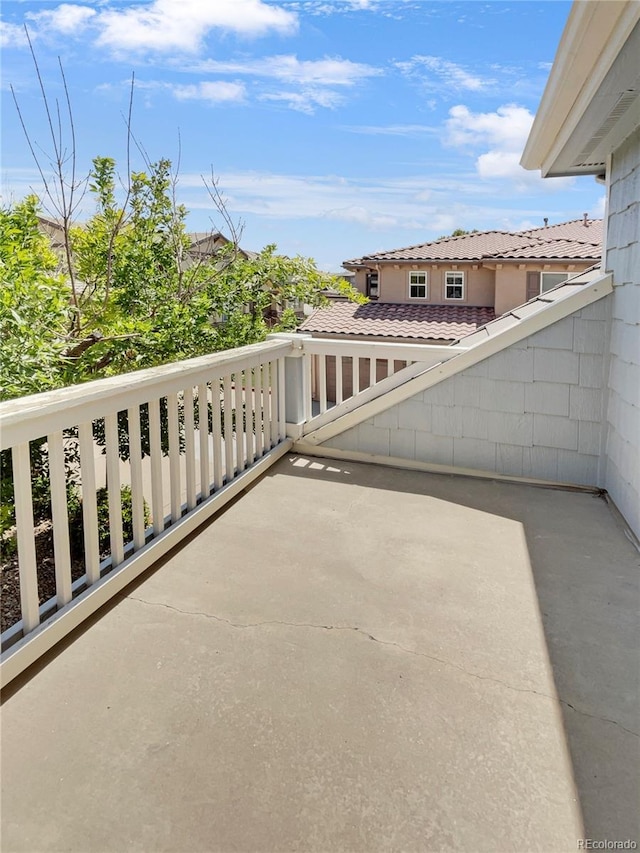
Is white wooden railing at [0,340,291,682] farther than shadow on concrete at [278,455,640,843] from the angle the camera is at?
Yes

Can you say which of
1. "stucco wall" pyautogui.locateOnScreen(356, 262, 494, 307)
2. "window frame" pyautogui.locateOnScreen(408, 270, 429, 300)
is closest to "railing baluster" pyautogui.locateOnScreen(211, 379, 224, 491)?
"stucco wall" pyautogui.locateOnScreen(356, 262, 494, 307)

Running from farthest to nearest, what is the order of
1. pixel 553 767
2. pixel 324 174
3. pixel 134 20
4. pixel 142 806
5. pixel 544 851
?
pixel 324 174 → pixel 134 20 → pixel 553 767 → pixel 142 806 → pixel 544 851

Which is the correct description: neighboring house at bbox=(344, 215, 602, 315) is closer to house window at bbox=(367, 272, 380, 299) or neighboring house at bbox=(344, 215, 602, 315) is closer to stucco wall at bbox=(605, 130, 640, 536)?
house window at bbox=(367, 272, 380, 299)

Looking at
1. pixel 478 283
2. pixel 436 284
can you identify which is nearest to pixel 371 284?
pixel 436 284

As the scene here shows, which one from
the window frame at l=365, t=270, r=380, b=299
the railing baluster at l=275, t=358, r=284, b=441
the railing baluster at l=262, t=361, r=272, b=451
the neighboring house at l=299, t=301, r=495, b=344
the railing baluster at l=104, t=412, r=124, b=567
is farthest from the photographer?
the window frame at l=365, t=270, r=380, b=299

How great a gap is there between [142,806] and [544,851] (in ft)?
3.12

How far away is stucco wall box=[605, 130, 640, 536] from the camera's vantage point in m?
2.96

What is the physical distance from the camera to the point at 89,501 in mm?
2211

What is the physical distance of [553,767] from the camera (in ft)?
4.93

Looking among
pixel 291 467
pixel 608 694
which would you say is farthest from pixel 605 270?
pixel 608 694

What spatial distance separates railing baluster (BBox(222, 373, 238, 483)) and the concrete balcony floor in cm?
61

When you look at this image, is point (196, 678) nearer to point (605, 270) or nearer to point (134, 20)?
point (605, 270)

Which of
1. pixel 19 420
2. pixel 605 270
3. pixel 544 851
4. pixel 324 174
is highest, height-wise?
pixel 324 174

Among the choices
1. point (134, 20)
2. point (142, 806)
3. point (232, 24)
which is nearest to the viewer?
point (142, 806)
